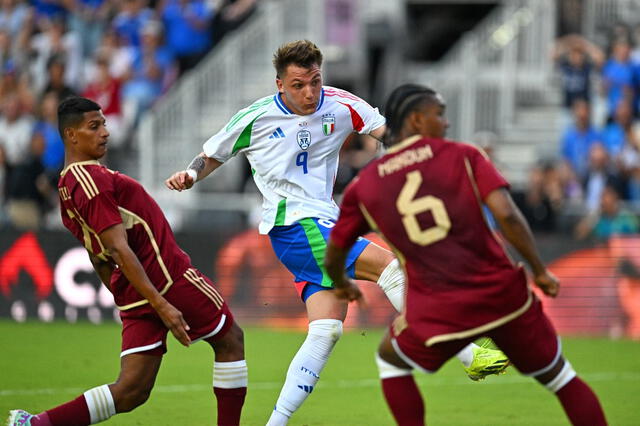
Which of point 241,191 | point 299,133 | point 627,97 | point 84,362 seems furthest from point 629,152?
point 299,133

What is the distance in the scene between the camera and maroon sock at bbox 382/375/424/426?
623 centimetres

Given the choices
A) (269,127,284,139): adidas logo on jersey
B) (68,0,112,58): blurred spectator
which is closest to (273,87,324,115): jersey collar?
(269,127,284,139): adidas logo on jersey

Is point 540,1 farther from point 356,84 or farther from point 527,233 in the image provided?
point 527,233

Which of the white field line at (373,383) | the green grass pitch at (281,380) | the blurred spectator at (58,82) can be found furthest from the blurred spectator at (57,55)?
the white field line at (373,383)

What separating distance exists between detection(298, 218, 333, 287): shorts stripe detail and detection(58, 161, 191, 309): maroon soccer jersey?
0.96 meters

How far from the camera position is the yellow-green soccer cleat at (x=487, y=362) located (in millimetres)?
7562

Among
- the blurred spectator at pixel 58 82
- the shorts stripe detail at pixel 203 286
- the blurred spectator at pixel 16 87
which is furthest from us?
the blurred spectator at pixel 16 87

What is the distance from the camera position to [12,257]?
16.7 metres

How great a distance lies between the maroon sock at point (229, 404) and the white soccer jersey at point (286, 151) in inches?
47.5

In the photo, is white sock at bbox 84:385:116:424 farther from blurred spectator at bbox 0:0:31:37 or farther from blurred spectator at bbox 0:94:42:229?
blurred spectator at bbox 0:0:31:37

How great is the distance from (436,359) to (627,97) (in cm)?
1282

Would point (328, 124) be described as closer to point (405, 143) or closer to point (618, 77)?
point (405, 143)

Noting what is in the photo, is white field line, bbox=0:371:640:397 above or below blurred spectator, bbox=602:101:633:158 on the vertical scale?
below

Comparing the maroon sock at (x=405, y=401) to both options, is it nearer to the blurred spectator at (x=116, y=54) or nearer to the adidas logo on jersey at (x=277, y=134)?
the adidas logo on jersey at (x=277, y=134)
